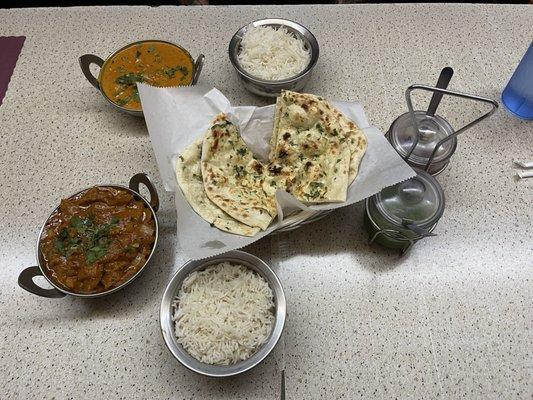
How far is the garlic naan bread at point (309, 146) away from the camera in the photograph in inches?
57.5

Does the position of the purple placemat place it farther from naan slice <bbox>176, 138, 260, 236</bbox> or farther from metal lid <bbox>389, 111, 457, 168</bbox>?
metal lid <bbox>389, 111, 457, 168</bbox>

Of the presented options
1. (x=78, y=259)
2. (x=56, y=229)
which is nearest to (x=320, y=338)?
(x=78, y=259)

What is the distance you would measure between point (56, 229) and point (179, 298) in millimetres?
464

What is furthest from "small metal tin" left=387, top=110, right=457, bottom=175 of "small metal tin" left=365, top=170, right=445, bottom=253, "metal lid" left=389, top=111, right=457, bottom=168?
"small metal tin" left=365, top=170, right=445, bottom=253

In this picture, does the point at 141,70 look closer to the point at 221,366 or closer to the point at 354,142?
the point at 354,142

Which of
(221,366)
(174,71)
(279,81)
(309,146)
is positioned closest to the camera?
(221,366)

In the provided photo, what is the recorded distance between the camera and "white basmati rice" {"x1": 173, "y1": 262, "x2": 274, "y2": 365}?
3.86ft

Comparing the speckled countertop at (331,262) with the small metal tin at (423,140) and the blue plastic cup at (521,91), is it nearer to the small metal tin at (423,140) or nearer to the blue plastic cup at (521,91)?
the blue plastic cup at (521,91)

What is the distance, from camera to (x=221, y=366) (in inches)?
45.3

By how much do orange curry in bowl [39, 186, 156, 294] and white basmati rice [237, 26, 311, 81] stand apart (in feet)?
2.47

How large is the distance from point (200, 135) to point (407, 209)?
2.53 feet

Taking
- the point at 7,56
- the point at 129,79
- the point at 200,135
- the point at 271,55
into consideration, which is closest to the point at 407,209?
the point at 200,135

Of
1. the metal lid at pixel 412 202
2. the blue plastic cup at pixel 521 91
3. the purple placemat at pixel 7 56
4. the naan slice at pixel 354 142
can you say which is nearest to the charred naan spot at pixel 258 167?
the naan slice at pixel 354 142

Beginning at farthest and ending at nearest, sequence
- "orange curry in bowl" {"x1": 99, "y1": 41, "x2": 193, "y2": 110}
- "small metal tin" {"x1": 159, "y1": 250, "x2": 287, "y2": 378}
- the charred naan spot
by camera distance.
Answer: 1. "orange curry in bowl" {"x1": 99, "y1": 41, "x2": 193, "y2": 110}
2. the charred naan spot
3. "small metal tin" {"x1": 159, "y1": 250, "x2": 287, "y2": 378}
